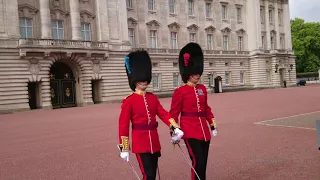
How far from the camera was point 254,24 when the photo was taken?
50375 mm

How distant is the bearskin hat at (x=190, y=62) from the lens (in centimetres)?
517

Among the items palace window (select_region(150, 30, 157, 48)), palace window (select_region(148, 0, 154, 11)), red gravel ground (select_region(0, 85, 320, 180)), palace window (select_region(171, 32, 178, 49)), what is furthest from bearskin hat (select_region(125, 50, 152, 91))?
palace window (select_region(171, 32, 178, 49))

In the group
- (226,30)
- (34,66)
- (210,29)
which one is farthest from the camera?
(226,30)

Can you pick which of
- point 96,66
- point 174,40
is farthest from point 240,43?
point 96,66

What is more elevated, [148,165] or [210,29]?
[210,29]

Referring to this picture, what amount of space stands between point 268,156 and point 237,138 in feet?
7.27

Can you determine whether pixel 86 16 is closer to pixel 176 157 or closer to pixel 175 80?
pixel 175 80

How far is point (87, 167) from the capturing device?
7.12 metres

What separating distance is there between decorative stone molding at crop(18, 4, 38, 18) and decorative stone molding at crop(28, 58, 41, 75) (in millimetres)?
4073

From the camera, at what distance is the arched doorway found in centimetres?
3097

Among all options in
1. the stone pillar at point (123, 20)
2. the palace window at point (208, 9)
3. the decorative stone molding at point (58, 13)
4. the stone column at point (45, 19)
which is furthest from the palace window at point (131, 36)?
the palace window at point (208, 9)

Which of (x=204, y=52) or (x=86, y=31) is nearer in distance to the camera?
(x=86, y=31)

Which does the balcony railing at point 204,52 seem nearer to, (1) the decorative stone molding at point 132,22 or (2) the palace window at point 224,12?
(1) the decorative stone molding at point 132,22

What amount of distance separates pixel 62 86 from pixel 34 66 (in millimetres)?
3722
